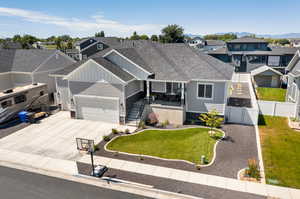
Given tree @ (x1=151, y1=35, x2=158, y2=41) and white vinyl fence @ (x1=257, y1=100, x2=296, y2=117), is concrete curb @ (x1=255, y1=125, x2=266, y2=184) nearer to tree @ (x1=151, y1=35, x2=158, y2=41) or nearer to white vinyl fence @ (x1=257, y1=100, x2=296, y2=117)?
white vinyl fence @ (x1=257, y1=100, x2=296, y2=117)

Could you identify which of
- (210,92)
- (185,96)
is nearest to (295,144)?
(210,92)

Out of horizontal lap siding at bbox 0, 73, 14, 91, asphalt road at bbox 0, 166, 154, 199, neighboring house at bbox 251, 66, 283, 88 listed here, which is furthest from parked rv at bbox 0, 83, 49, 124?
neighboring house at bbox 251, 66, 283, 88

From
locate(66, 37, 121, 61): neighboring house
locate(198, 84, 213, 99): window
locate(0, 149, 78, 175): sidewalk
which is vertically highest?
locate(66, 37, 121, 61): neighboring house

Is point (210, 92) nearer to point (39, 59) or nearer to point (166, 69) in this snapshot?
point (166, 69)

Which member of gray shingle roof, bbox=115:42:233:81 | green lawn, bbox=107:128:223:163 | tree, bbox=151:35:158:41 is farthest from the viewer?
tree, bbox=151:35:158:41

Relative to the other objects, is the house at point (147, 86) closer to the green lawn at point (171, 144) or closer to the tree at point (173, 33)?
the green lawn at point (171, 144)

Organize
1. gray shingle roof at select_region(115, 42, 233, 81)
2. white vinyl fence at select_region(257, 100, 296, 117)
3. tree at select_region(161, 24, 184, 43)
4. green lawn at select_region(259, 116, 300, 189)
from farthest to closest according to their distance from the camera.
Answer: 1. tree at select_region(161, 24, 184, 43)
2. white vinyl fence at select_region(257, 100, 296, 117)
3. gray shingle roof at select_region(115, 42, 233, 81)
4. green lawn at select_region(259, 116, 300, 189)

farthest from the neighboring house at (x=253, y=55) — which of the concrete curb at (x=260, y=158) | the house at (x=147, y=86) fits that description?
the concrete curb at (x=260, y=158)
